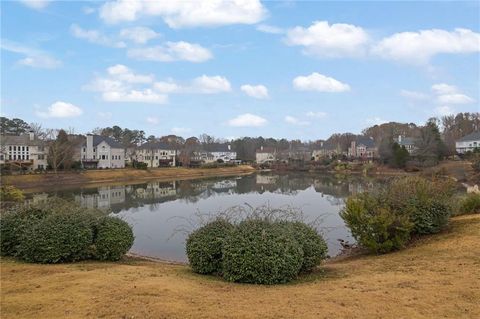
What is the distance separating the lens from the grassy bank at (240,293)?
525cm

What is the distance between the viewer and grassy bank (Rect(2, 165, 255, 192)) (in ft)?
152

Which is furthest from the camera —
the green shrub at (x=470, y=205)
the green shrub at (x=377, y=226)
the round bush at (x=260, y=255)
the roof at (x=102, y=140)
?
the roof at (x=102, y=140)

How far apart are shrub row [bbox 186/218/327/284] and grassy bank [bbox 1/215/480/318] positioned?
0.92 ft

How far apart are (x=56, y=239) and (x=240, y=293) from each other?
4.95 meters

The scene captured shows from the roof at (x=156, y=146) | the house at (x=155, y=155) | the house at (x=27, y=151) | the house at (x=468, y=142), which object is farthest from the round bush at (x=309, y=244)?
the roof at (x=156, y=146)

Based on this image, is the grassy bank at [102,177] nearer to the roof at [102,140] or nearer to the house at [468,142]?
the roof at [102,140]

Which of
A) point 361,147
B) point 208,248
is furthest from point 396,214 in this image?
point 361,147

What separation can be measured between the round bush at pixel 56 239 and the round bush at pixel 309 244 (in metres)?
4.83

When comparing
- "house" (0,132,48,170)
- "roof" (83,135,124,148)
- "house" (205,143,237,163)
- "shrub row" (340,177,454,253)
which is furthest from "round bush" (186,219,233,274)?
"house" (205,143,237,163)

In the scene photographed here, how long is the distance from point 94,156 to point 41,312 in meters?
69.0

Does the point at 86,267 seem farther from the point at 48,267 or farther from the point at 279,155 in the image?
the point at 279,155

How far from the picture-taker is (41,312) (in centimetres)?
532

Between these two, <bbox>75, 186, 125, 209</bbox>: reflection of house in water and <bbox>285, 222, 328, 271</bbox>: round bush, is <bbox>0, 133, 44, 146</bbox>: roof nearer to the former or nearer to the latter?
<bbox>75, 186, 125, 209</bbox>: reflection of house in water

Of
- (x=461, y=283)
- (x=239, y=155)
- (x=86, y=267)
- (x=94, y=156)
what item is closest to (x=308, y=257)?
(x=461, y=283)
